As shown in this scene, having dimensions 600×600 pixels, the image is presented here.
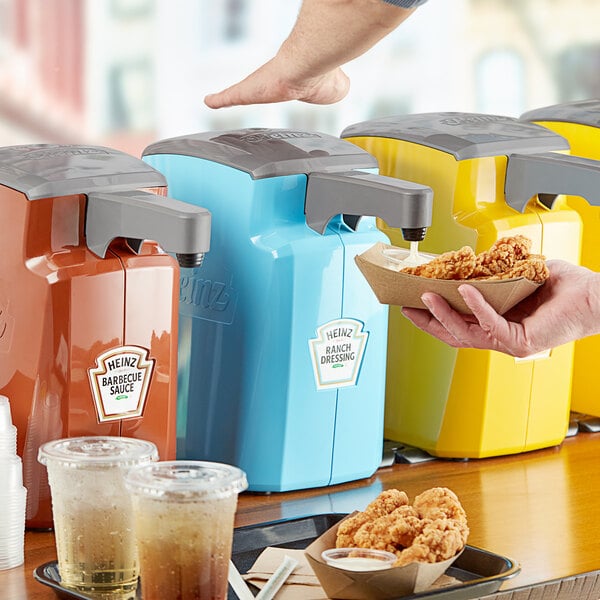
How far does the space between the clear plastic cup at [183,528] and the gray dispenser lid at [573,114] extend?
40.5 inches

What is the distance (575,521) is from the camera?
150 centimetres

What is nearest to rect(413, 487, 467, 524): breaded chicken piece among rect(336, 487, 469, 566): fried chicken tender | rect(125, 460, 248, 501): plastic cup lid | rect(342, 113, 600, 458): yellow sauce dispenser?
rect(336, 487, 469, 566): fried chicken tender

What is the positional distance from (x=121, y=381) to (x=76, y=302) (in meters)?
0.10

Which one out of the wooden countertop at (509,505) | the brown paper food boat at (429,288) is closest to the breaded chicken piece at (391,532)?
the wooden countertop at (509,505)

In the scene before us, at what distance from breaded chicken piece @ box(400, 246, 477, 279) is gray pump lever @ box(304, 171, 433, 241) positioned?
0.12ft

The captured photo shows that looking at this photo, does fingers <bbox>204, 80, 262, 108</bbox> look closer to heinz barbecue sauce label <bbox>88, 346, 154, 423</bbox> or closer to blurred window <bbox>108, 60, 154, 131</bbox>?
heinz barbecue sauce label <bbox>88, 346, 154, 423</bbox>

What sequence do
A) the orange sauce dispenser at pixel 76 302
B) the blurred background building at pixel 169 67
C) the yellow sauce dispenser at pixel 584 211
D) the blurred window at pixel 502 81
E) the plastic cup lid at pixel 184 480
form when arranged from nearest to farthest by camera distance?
the plastic cup lid at pixel 184 480 < the orange sauce dispenser at pixel 76 302 < the yellow sauce dispenser at pixel 584 211 < the blurred background building at pixel 169 67 < the blurred window at pixel 502 81

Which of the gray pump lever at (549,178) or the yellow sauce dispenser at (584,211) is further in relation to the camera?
the yellow sauce dispenser at (584,211)

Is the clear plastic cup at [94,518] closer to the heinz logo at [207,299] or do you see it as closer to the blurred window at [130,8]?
the heinz logo at [207,299]

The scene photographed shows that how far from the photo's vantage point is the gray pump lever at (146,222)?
1278 millimetres

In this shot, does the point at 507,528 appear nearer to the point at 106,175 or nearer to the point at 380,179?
the point at 380,179

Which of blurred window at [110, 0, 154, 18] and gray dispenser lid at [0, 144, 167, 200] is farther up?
blurred window at [110, 0, 154, 18]

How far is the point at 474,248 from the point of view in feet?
5.41

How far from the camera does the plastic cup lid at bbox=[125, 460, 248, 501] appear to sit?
3.59 feet
